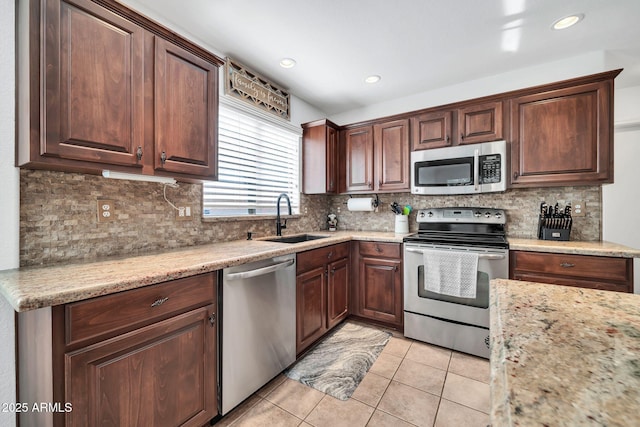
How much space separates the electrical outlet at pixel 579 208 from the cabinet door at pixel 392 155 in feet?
4.73

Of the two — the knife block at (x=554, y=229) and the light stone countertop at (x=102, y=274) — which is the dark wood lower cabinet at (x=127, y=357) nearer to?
the light stone countertop at (x=102, y=274)

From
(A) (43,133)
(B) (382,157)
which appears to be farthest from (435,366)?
(A) (43,133)

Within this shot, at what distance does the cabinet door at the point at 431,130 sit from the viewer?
268cm

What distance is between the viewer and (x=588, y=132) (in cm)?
214

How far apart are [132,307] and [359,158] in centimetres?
267

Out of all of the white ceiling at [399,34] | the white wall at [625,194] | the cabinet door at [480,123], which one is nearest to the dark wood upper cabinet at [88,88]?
the white ceiling at [399,34]

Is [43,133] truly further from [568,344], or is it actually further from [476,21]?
[476,21]

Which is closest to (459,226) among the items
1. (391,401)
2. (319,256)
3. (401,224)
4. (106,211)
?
(401,224)

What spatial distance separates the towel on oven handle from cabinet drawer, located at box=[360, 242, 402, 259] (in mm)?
285

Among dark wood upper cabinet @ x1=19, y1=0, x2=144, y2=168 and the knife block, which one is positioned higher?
dark wood upper cabinet @ x1=19, y1=0, x2=144, y2=168

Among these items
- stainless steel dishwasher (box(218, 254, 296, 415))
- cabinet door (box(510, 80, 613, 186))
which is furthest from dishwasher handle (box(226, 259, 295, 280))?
cabinet door (box(510, 80, 613, 186))

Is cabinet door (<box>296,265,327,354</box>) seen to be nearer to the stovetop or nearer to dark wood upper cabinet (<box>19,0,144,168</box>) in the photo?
the stovetop

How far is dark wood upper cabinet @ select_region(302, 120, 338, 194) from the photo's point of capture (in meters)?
3.12

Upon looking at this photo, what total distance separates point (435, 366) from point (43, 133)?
2745 millimetres
